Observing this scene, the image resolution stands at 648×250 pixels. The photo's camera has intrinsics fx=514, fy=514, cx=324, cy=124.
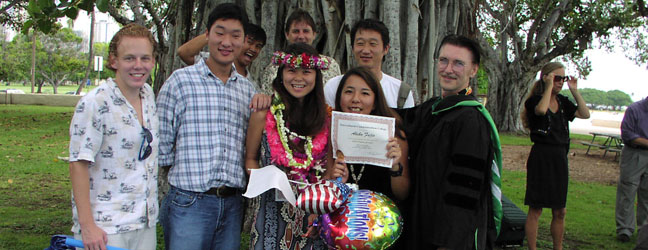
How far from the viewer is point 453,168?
2557mm

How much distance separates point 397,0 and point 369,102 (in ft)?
6.97

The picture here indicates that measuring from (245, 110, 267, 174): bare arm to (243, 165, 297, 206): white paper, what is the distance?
0.30m

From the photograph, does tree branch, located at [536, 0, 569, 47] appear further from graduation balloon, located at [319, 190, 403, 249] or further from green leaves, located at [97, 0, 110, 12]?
graduation balloon, located at [319, 190, 403, 249]

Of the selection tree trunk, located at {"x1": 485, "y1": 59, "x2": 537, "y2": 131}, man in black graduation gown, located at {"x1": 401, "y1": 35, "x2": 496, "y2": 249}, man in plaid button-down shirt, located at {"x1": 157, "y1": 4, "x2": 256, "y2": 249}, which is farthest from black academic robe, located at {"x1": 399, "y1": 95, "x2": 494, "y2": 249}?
tree trunk, located at {"x1": 485, "y1": 59, "x2": 537, "y2": 131}

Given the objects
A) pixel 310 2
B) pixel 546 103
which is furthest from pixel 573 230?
pixel 310 2

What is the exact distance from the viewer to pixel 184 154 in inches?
111

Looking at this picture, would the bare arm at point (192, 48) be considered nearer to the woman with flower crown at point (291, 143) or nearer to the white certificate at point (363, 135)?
the woman with flower crown at point (291, 143)

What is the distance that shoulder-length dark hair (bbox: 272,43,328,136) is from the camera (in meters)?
2.91

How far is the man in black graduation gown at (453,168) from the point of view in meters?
2.53

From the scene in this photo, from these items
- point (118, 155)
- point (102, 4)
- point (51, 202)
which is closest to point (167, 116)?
point (118, 155)

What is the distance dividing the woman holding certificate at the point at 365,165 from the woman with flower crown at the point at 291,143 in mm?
147

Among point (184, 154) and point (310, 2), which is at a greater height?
point (310, 2)

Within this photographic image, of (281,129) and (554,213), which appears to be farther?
(554,213)

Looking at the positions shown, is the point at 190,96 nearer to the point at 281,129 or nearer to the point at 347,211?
the point at 281,129
